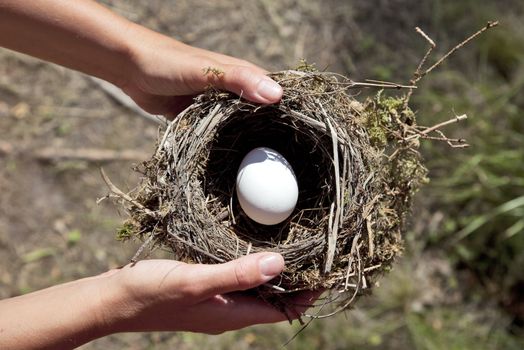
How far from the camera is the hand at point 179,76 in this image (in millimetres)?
1492

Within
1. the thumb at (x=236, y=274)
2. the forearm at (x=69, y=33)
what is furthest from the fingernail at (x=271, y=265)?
the forearm at (x=69, y=33)

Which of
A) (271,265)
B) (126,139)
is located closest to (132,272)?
(271,265)

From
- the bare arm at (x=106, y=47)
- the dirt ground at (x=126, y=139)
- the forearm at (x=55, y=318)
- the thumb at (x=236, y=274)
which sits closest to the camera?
the thumb at (x=236, y=274)

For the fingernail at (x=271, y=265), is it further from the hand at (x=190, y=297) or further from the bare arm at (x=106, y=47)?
the bare arm at (x=106, y=47)

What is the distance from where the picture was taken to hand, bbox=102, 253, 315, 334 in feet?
4.57

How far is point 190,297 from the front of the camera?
1.45m

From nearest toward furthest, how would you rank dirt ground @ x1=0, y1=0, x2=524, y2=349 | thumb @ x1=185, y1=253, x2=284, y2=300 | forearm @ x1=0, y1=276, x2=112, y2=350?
1. thumb @ x1=185, y1=253, x2=284, y2=300
2. forearm @ x1=0, y1=276, x2=112, y2=350
3. dirt ground @ x1=0, y1=0, x2=524, y2=349

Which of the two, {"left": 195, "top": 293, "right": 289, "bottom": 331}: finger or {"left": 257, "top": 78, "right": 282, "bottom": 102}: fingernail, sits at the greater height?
{"left": 257, "top": 78, "right": 282, "bottom": 102}: fingernail

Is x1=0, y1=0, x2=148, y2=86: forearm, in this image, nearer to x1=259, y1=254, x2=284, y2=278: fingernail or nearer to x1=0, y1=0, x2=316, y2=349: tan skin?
x1=0, y1=0, x2=316, y2=349: tan skin

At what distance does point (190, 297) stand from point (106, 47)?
78 cm

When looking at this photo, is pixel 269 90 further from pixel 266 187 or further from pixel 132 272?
pixel 132 272

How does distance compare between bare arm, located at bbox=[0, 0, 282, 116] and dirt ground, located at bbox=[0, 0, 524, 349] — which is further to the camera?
dirt ground, located at bbox=[0, 0, 524, 349]

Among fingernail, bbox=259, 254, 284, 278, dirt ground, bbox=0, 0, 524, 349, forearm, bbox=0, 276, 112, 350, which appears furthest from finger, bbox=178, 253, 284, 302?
dirt ground, bbox=0, 0, 524, 349

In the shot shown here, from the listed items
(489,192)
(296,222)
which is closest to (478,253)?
(489,192)
